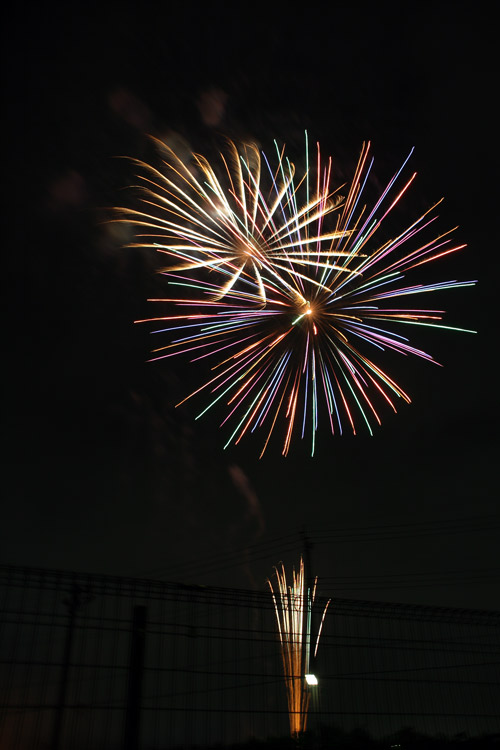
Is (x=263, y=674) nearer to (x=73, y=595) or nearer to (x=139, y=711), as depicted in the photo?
(x=139, y=711)

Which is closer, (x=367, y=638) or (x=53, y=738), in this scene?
(x=53, y=738)

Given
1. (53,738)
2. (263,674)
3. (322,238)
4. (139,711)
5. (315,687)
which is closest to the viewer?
(53,738)

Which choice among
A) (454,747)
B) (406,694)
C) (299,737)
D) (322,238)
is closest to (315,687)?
(299,737)

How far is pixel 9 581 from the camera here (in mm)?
11430

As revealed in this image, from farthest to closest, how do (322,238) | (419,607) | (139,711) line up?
(322,238) → (419,607) → (139,711)

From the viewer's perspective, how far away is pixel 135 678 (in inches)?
469

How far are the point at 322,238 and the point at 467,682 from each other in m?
12.3

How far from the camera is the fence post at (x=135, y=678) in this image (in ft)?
38.0

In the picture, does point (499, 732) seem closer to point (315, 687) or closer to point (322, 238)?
point (315, 687)

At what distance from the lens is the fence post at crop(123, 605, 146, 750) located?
38.0ft

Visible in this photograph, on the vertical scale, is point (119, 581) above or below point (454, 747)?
above

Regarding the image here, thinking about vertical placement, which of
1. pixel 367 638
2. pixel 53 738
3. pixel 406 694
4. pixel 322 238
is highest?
pixel 322 238

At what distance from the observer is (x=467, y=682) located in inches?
645

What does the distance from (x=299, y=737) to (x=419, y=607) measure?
14.6ft
